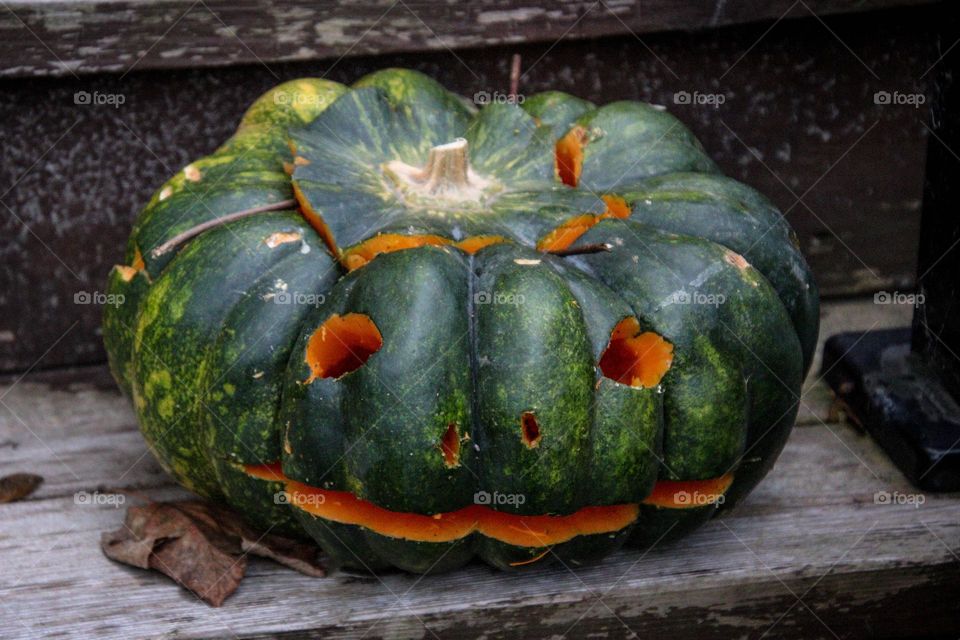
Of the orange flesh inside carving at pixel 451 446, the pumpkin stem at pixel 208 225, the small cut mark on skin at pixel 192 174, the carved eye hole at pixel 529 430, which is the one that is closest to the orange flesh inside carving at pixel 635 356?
the carved eye hole at pixel 529 430

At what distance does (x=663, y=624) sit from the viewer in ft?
7.89

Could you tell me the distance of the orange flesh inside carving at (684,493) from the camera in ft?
7.52

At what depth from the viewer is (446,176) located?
242cm

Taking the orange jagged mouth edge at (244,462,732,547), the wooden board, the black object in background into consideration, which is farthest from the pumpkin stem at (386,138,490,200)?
the black object in background

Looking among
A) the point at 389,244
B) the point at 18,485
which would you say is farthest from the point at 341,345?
the point at 18,485

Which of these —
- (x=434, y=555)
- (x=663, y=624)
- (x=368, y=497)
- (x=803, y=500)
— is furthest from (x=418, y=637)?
(x=803, y=500)

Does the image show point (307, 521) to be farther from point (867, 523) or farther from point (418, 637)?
point (867, 523)

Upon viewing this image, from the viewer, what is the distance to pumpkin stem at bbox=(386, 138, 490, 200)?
7.86 ft

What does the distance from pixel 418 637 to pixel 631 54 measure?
1.70 metres

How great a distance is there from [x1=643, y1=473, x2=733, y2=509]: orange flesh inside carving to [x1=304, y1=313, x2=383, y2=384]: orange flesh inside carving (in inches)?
24.0

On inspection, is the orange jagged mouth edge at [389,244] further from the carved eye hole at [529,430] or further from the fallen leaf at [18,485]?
the fallen leaf at [18,485]

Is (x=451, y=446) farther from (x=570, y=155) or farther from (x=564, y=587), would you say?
(x=570, y=155)

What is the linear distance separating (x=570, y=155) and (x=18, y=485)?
4.85 ft

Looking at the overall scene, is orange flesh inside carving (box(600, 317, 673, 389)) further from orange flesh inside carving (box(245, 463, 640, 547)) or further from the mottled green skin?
orange flesh inside carving (box(245, 463, 640, 547))
